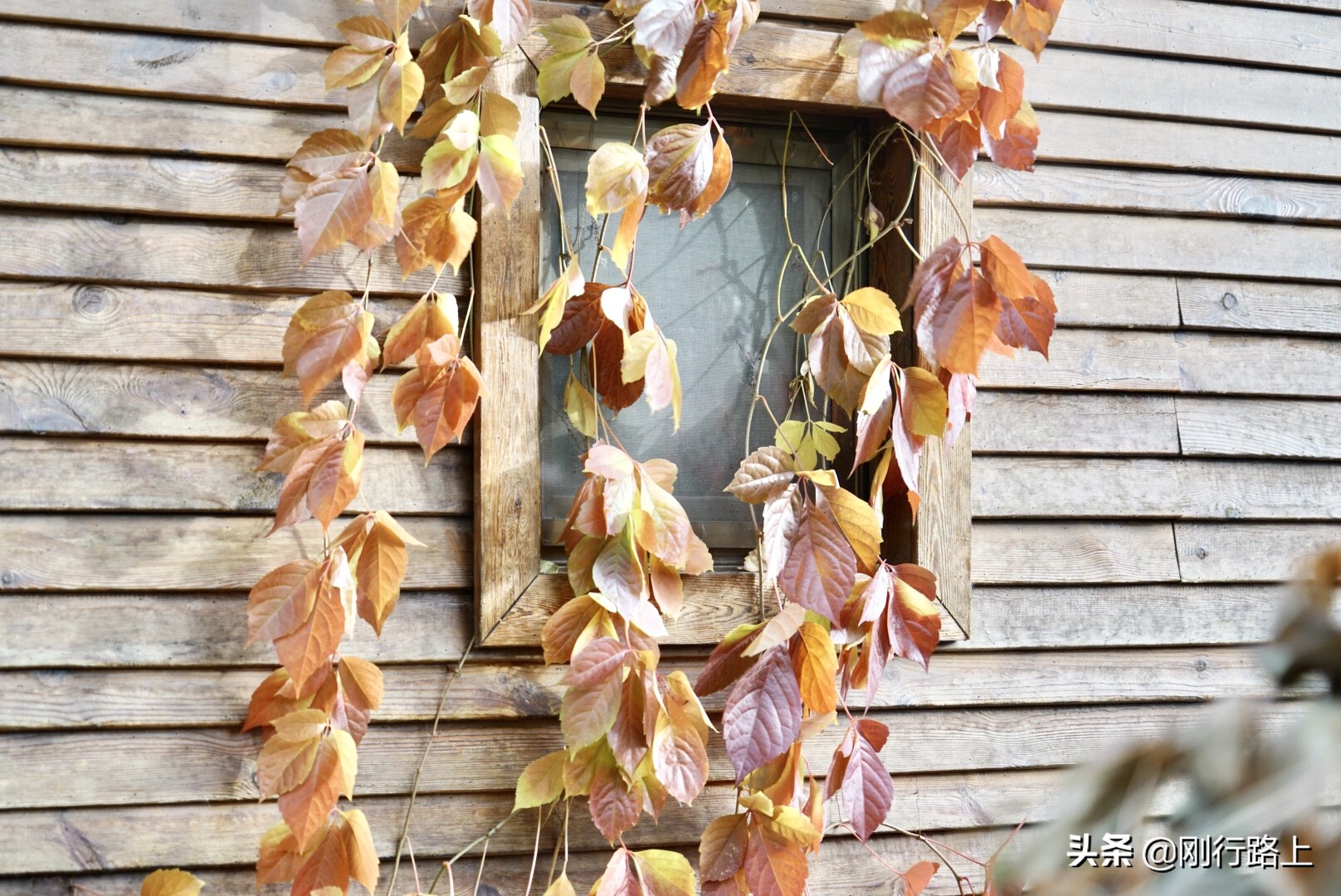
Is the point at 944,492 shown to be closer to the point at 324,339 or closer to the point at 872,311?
the point at 872,311

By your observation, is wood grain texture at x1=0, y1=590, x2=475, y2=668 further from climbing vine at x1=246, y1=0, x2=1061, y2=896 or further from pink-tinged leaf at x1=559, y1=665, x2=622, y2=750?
pink-tinged leaf at x1=559, y1=665, x2=622, y2=750

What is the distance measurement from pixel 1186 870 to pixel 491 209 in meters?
1.42

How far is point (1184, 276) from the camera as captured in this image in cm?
187

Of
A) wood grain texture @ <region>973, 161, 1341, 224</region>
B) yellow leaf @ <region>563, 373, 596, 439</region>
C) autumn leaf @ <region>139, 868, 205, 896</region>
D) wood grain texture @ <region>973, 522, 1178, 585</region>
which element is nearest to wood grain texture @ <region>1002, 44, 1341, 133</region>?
wood grain texture @ <region>973, 161, 1341, 224</region>

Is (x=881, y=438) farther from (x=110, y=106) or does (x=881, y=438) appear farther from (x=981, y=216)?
(x=110, y=106)

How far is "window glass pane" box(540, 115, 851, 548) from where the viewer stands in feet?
5.33

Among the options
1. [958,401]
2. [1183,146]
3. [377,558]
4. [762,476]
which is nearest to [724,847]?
[762,476]

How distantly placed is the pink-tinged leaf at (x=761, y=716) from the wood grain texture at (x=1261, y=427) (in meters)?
0.96

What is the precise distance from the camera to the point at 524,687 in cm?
154

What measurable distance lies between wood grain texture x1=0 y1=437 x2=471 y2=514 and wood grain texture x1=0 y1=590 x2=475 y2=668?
5.2 inches

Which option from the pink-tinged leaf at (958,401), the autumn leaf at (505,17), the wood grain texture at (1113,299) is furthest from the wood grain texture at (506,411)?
the wood grain texture at (1113,299)

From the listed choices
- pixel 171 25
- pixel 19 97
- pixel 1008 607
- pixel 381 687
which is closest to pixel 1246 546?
pixel 1008 607

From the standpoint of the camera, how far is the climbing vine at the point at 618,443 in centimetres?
134

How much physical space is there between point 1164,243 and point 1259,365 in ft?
0.99
